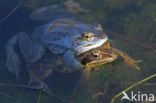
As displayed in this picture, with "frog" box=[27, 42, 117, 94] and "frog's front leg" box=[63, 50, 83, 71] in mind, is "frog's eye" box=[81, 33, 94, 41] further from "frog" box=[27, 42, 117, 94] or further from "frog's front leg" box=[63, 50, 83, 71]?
"frog's front leg" box=[63, 50, 83, 71]

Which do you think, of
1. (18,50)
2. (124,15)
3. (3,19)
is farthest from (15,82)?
(124,15)

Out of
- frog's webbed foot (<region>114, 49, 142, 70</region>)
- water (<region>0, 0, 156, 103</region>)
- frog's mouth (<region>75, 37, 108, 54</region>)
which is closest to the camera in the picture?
water (<region>0, 0, 156, 103</region>)

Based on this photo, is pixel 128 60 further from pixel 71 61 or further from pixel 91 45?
pixel 71 61

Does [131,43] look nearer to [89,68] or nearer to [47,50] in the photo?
[89,68]

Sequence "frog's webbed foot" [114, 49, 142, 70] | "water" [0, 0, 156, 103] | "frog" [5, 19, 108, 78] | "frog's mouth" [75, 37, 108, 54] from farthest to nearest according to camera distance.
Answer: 1. "frog" [5, 19, 108, 78]
2. "frog's webbed foot" [114, 49, 142, 70]
3. "frog's mouth" [75, 37, 108, 54]
4. "water" [0, 0, 156, 103]

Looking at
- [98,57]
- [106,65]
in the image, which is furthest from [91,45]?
[106,65]

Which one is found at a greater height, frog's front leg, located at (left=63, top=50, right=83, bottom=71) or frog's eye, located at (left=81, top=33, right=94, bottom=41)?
frog's eye, located at (left=81, top=33, right=94, bottom=41)

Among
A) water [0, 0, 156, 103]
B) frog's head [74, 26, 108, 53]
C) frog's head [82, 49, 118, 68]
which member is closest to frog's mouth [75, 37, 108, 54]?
frog's head [74, 26, 108, 53]
